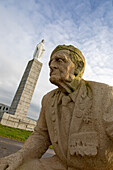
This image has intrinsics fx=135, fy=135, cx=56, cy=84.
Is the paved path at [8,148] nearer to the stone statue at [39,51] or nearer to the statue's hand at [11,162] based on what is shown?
the statue's hand at [11,162]

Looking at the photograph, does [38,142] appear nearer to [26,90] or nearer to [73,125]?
[73,125]

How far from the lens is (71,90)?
164 centimetres

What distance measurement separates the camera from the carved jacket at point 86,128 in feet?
4.31

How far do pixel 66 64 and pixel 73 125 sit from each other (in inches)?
28.7

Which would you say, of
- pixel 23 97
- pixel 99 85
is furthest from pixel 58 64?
pixel 23 97

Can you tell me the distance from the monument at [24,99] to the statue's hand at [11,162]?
30.0 feet

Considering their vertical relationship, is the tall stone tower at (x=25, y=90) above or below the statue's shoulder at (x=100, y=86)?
above

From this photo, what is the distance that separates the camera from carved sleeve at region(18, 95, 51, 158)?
1.69 metres

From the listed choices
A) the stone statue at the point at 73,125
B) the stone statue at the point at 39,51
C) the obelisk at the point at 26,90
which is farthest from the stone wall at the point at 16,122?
the stone statue at the point at 73,125

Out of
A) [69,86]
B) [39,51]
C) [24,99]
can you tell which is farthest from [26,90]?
[69,86]

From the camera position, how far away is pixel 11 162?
149 cm

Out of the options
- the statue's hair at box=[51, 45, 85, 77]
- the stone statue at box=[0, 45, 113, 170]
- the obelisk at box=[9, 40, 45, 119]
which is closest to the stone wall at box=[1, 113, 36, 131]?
Answer: the obelisk at box=[9, 40, 45, 119]

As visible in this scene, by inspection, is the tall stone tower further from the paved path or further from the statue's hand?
the statue's hand

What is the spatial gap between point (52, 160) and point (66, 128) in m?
0.52
